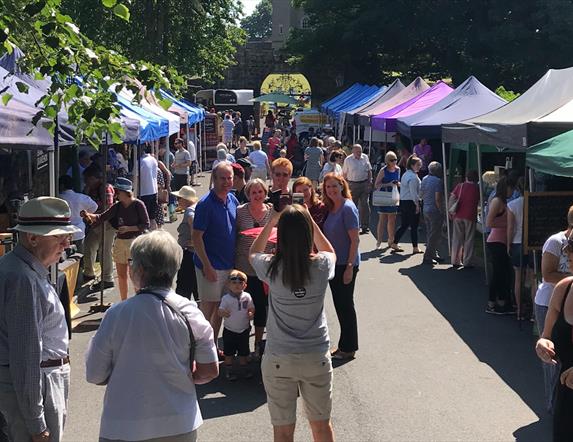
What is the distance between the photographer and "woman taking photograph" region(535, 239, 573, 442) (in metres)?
4.18

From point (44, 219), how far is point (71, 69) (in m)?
1.95

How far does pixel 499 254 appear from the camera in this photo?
9406 mm

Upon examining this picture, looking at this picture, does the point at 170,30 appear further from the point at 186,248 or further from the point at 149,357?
the point at 149,357

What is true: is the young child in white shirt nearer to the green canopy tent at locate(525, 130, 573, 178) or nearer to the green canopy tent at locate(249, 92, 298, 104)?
the green canopy tent at locate(525, 130, 573, 178)

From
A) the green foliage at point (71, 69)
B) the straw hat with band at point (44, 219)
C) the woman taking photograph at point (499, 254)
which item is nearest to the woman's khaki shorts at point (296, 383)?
the straw hat with band at point (44, 219)

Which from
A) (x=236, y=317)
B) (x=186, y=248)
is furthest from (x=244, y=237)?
(x=186, y=248)

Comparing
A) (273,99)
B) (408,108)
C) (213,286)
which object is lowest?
(213,286)

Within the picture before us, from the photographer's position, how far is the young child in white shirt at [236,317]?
6.75m

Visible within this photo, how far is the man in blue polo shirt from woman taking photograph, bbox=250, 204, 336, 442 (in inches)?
85.6

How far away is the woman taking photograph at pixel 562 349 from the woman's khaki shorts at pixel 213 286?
10.0 ft

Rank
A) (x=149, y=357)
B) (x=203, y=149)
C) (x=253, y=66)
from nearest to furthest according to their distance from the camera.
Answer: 1. (x=149, y=357)
2. (x=203, y=149)
3. (x=253, y=66)

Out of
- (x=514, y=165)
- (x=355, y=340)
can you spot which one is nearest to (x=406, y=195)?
(x=514, y=165)

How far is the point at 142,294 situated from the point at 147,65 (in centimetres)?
269

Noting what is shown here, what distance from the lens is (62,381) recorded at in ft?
12.6
